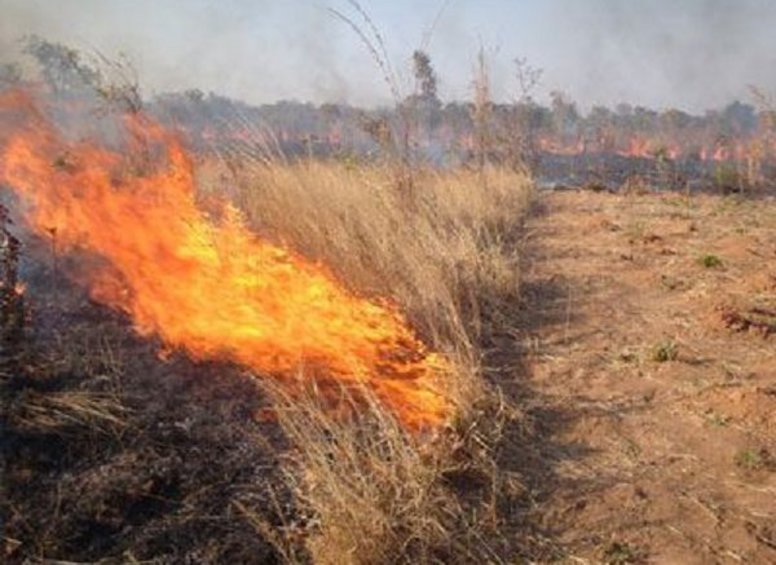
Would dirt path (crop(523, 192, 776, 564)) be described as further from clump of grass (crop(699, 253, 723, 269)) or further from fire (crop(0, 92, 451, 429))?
fire (crop(0, 92, 451, 429))

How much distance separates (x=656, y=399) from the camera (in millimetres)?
4355

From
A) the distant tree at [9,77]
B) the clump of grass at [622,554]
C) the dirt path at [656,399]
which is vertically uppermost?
the distant tree at [9,77]

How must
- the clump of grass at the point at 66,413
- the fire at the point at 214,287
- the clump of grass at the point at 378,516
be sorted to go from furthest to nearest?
the fire at the point at 214,287 < the clump of grass at the point at 66,413 < the clump of grass at the point at 378,516

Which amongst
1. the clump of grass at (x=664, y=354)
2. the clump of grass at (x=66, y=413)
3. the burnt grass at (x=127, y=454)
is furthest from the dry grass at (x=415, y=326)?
the clump of grass at (x=664, y=354)

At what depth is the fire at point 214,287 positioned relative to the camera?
4410 millimetres

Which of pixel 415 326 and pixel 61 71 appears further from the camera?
pixel 61 71

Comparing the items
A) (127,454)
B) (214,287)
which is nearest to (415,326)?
(214,287)

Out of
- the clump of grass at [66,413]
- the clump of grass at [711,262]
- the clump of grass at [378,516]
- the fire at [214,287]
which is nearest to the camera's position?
the clump of grass at [378,516]

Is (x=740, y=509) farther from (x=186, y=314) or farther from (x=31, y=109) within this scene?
(x=31, y=109)

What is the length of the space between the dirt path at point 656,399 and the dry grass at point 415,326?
0.39m

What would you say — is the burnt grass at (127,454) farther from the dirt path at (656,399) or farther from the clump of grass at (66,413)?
the dirt path at (656,399)

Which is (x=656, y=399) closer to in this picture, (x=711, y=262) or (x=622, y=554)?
(x=622, y=554)

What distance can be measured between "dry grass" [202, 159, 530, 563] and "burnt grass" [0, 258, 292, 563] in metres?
Answer: 0.21

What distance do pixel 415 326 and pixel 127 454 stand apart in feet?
7.19
